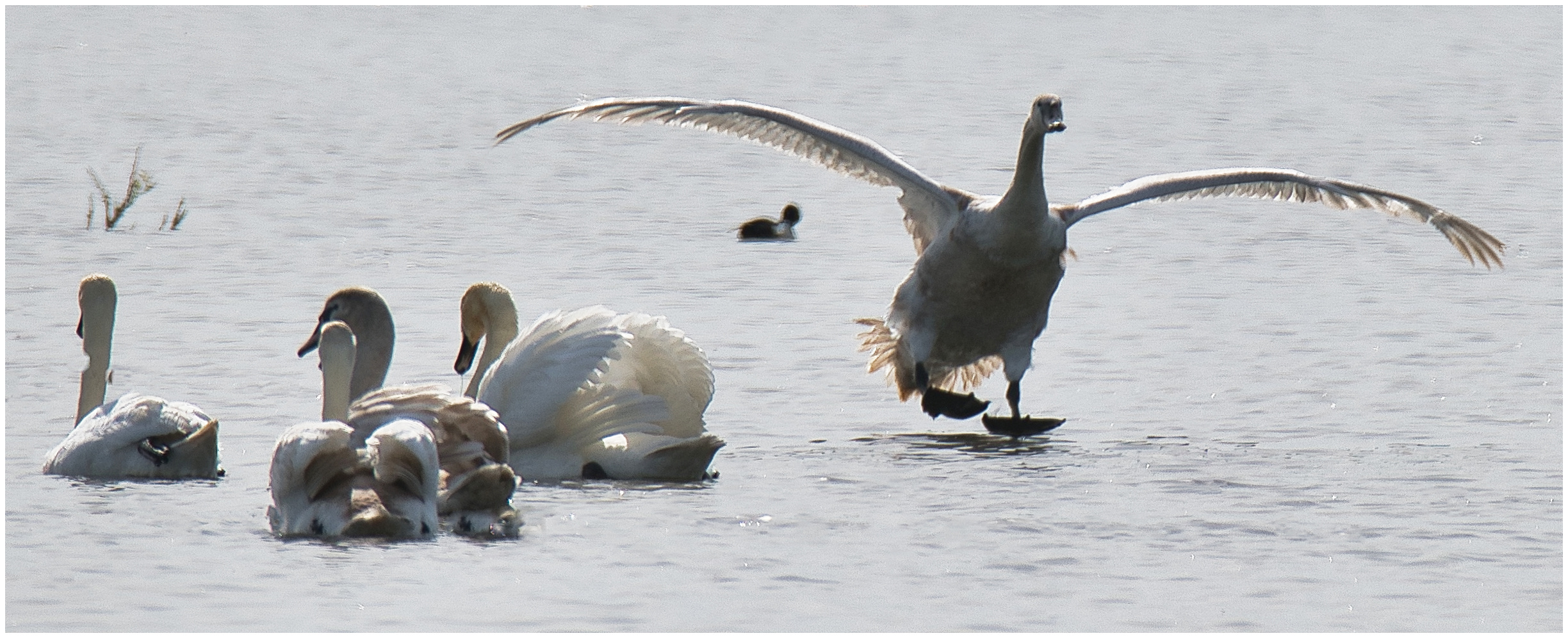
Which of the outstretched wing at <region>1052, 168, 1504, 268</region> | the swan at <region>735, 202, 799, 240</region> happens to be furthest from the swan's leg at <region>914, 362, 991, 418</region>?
the swan at <region>735, 202, 799, 240</region>

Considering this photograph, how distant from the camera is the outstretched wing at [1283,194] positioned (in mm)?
12188

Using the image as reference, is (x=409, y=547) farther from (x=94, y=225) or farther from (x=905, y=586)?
(x=94, y=225)

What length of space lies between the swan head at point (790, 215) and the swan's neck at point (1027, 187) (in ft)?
22.6

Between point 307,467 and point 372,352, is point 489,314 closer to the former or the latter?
point 372,352

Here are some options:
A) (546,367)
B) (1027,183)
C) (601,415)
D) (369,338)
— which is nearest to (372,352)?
(369,338)

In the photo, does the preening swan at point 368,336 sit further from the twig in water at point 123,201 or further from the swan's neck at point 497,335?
the twig in water at point 123,201

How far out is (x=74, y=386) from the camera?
1137 cm

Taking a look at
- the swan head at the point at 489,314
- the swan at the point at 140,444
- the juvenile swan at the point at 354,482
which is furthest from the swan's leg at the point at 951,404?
the juvenile swan at the point at 354,482

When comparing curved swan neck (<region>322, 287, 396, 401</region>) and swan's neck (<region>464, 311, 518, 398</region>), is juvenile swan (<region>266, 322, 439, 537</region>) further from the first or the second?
swan's neck (<region>464, 311, 518, 398</region>)

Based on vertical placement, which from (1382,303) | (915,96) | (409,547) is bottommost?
(409,547)

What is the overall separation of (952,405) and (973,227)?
2.69 ft

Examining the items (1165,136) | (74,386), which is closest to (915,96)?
(1165,136)

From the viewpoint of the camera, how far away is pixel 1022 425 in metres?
11.2

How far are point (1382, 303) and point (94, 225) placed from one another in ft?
27.6
